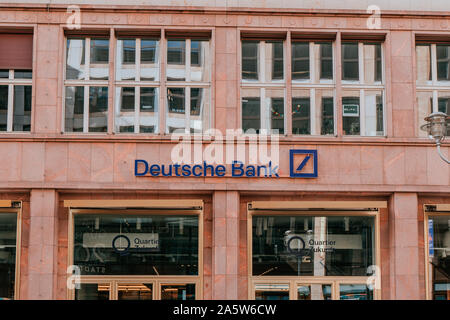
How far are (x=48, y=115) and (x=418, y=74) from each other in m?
8.87

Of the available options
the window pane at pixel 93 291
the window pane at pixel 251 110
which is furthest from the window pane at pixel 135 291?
the window pane at pixel 251 110

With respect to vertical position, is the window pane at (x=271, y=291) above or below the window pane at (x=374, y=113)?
below

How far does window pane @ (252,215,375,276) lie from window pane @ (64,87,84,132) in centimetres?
477

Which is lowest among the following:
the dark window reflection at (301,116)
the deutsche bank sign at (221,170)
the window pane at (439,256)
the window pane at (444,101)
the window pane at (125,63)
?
the window pane at (439,256)

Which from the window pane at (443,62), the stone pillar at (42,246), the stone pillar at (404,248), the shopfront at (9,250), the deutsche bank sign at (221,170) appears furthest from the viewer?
the window pane at (443,62)

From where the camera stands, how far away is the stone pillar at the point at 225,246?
56.5 feet

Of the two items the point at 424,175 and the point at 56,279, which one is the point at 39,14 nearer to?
the point at 56,279

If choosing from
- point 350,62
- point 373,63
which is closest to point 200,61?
point 350,62

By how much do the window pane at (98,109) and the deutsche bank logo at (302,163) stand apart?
4.46 m

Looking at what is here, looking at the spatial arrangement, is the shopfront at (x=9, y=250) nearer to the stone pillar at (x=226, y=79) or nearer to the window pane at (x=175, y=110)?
the window pane at (x=175, y=110)

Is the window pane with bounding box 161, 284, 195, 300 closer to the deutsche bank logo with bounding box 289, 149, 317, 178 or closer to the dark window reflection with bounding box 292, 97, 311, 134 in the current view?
the deutsche bank logo with bounding box 289, 149, 317, 178

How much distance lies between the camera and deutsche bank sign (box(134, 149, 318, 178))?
57.8 ft

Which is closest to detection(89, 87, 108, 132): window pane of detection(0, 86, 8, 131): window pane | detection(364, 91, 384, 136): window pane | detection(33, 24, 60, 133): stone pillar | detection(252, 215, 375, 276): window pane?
detection(33, 24, 60, 133): stone pillar

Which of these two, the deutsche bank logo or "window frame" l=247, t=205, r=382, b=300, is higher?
the deutsche bank logo
